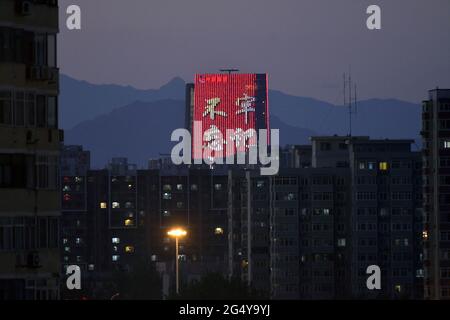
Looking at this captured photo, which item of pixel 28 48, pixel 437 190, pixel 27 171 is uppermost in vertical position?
pixel 28 48

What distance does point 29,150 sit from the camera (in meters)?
43.5

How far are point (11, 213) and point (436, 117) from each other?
129674 millimetres

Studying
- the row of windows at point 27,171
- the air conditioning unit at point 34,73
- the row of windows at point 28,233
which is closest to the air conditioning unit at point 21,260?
the row of windows at point 28,233

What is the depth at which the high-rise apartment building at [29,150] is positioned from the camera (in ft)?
140

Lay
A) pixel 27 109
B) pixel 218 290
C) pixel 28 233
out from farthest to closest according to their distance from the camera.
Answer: pixel 218 290 < pixel 27 109 < pixel 28 233

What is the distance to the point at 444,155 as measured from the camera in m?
172

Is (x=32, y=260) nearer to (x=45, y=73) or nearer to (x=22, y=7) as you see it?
(x=45, y=73)

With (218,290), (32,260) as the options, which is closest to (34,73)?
(32,260)

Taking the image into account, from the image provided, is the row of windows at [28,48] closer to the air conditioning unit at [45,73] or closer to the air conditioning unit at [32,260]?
the air conditioning unit at [45,73]

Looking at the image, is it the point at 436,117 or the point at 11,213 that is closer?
the point at 11,213

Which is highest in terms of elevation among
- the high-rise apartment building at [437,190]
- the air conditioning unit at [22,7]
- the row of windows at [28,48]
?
the air conditioning unit at [22,7]

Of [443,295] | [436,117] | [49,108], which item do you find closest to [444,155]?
[436,117]
